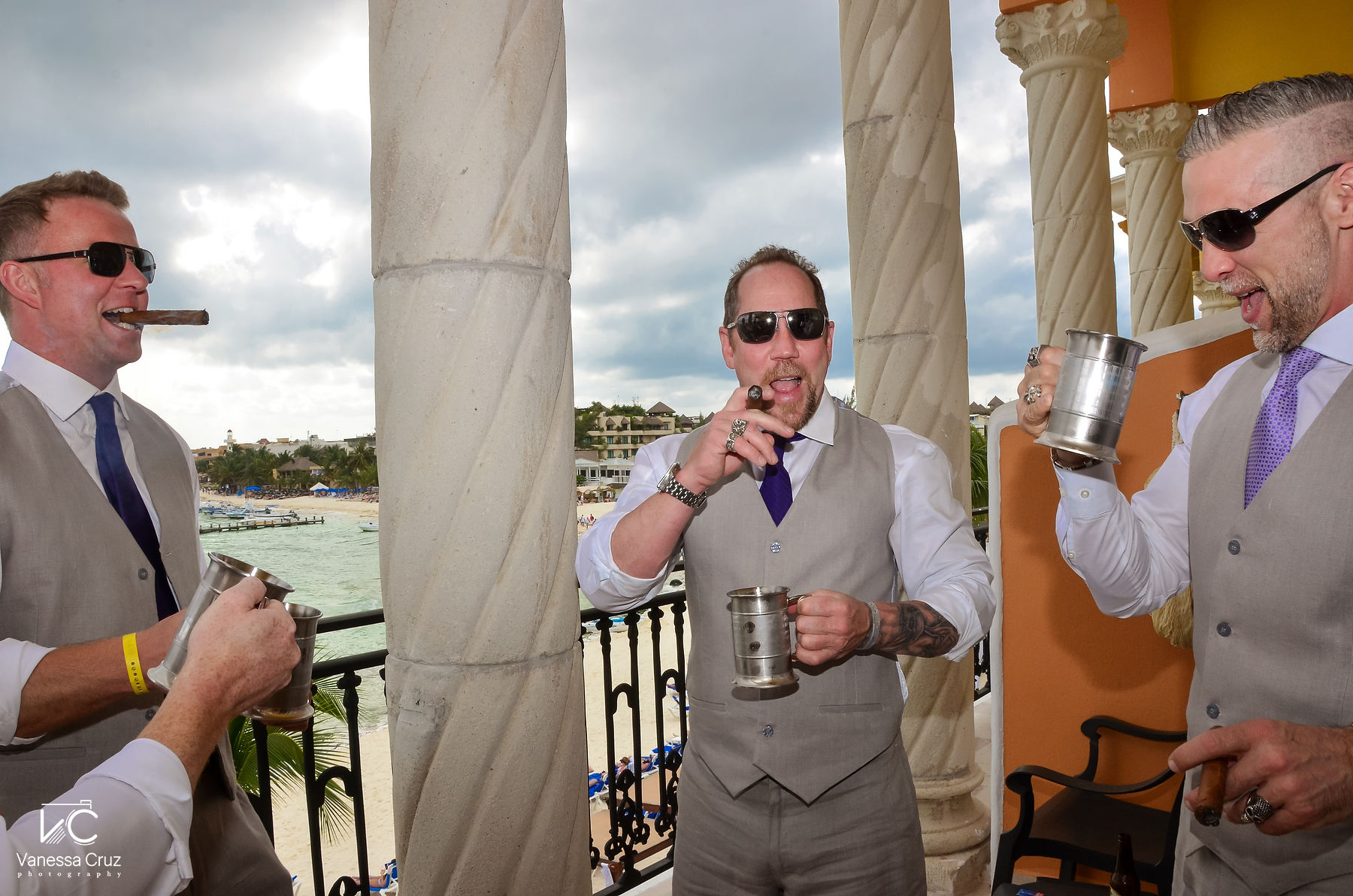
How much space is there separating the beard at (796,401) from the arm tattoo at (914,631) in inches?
19.1

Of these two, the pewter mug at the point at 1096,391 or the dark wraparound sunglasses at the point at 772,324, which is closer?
the pewter mug at the point at 1096,391

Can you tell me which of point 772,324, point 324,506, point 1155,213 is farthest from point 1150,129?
point 324,506

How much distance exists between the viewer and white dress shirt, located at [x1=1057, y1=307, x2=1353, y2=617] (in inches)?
55.3

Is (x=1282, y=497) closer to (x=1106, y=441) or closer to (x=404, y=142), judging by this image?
(x=1106, y=441)

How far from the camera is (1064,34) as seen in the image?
19.8ft

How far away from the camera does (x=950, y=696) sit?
11.5 feet

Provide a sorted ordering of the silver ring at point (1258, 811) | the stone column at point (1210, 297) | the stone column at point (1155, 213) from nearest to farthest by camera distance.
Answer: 1. the silver ring at point (1258, 811)
2. the stone column at point (1155, 213)
3. the stone column at point (1210, 297)

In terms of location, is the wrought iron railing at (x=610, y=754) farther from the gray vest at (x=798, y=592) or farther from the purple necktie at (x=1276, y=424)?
the purple necktie at (x=1276, y=424)

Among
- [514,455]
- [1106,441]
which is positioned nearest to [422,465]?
[514,455]

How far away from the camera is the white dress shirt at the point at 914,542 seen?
173 centimetres

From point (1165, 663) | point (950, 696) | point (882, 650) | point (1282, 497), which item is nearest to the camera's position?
point (1282, 497)

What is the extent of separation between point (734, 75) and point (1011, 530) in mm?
152507

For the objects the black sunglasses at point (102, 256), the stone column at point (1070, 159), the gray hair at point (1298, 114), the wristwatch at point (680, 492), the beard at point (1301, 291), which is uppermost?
the stone column at point (1070, 159)

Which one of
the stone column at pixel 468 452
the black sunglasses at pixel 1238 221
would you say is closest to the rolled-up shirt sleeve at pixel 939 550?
the black sunglasses at pixel 1238 221
